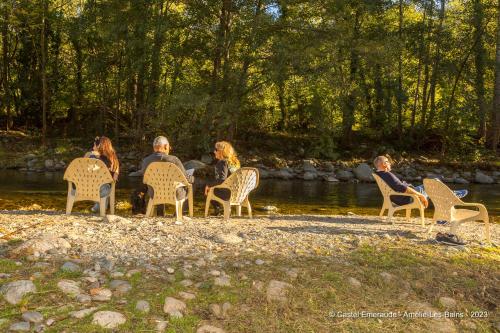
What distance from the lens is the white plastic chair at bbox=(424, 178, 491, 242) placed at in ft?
20.4

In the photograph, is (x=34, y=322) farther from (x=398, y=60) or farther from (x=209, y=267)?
(x=398, y=60)

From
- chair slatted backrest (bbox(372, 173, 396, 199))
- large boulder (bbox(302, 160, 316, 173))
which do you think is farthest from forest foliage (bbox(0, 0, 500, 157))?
chair slatted backrest (bbox(372, 173, 396, 199))

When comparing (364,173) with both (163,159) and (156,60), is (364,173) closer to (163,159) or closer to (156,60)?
(156,60)

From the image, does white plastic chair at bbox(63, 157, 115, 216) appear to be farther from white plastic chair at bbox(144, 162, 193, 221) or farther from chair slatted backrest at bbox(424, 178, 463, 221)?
chair slatted backrest at bbox(424, 178, 463, 221)

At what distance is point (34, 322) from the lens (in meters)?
3.31

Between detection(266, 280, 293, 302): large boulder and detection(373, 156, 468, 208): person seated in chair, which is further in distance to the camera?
detection(373, 156, 468, 208): person seated in chair

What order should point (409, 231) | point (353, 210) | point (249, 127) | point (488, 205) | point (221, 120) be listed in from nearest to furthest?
point (409, 231) → point (353, 210) → point (488, 205) → point (221, 120) → point (249, 127)

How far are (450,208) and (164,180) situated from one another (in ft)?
13.7

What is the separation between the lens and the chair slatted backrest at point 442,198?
628 cm

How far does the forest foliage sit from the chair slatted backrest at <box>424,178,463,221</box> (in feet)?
41.6

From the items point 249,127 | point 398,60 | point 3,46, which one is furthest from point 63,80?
point 398,60

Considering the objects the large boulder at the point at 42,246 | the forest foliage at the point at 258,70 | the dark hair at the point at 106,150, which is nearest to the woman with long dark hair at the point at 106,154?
the dark hair at the point at 106,150

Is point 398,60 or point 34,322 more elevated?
point 398,60

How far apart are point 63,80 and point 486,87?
24.0 m
